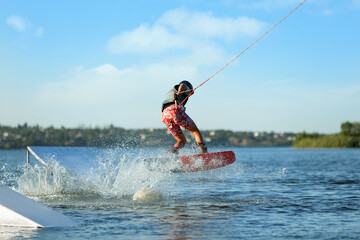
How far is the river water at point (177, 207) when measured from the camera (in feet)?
25.6

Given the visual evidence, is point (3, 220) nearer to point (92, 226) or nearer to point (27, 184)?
point (92, 226)

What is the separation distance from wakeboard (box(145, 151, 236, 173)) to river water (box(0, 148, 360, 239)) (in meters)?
0.21

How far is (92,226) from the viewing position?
8.31 metres

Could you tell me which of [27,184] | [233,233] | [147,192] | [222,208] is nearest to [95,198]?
[147,192]

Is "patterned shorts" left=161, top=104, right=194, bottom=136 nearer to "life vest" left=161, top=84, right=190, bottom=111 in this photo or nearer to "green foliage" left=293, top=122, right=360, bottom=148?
"life vest" left=161, top=84, right=190, bottom=111

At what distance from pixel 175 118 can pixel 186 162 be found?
1.11 m

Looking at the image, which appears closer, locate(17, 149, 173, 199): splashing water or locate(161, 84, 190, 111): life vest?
locate(161, 84, 190, 111): life vest

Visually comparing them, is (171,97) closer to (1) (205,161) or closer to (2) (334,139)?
(1) (205,161)

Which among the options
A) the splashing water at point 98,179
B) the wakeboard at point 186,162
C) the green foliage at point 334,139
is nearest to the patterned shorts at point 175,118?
the wakeboard at point 186,162

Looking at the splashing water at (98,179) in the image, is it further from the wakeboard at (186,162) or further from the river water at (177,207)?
the wakeboard at (186,162)

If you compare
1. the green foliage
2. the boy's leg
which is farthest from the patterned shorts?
the green foliage

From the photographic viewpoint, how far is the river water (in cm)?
780

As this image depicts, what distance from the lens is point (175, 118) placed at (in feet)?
40.1

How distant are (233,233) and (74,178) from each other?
710 centimetres
